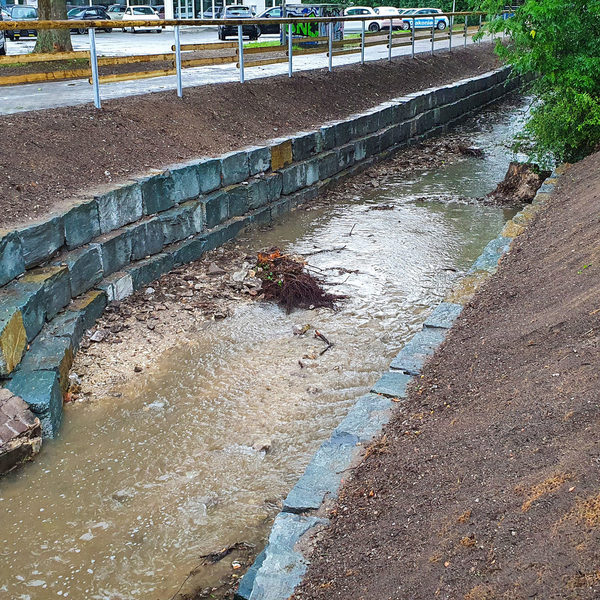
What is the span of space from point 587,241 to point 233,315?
3.33m

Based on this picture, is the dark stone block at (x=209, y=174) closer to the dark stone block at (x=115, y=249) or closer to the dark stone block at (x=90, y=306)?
the dark stone block at (x=115, y=249)

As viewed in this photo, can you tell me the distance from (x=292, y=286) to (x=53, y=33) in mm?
12927

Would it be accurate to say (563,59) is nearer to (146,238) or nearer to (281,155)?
(281,155)

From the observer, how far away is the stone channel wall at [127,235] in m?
5.40

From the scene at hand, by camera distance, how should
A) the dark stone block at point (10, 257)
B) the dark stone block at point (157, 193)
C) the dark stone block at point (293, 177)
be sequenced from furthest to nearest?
the dark stone block at point (293, 177) < the dark stone block at point (157, 193) < the dark stone block at point (10, 257)

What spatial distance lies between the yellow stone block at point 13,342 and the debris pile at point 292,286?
2682 millimetres

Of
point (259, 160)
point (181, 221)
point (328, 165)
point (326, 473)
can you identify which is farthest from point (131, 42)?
point (326, 473)

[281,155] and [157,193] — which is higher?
[281,155]

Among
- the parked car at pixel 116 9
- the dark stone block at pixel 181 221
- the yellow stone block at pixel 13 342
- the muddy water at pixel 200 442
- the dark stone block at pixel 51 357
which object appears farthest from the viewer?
the parked car at pixel 116 9

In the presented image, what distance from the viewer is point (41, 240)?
20.4 ft

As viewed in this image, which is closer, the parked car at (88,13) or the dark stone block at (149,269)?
the dark stone block at (149,269)

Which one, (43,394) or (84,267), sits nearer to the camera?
(43,394)

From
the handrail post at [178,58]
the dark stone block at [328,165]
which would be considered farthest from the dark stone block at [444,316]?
the dark stone block at [328,165]

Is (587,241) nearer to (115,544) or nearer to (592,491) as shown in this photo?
(592,491)
